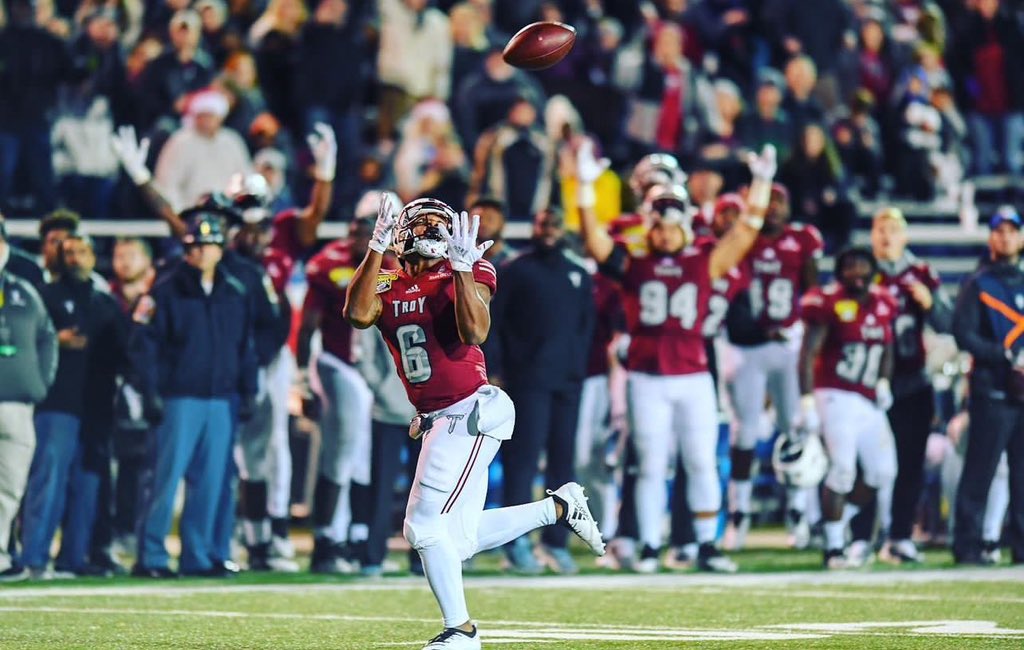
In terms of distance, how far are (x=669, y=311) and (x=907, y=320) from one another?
185cm

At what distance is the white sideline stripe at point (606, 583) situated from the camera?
10367 millimetres

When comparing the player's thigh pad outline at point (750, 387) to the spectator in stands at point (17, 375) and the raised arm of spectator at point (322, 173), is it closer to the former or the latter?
the raised arm of spectator at point (322, 173)

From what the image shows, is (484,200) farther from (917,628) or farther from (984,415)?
(917,628)

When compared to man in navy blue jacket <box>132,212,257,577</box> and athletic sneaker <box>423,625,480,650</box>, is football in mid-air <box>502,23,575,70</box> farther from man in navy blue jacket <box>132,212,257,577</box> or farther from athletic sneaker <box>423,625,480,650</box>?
athletic sneaker <box>423,625,480,650</box>

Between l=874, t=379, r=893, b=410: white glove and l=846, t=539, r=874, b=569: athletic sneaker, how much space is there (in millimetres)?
825

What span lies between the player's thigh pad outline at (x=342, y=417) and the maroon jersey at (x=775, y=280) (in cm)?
273

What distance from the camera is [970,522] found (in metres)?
12.2

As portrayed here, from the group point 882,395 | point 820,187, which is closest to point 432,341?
point 882,395

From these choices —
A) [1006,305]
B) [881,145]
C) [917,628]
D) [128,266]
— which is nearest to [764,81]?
[881,145]

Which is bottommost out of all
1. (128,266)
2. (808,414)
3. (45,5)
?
(808,414)

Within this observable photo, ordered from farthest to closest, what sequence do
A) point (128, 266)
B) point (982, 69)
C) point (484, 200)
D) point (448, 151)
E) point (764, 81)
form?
point (982, 69)
point (764, 81)
point (448, 151)
point (128, 266)
point (484, 200)

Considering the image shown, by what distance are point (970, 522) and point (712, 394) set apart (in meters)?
1.79

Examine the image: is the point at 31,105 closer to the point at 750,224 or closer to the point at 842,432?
the point at 750,224

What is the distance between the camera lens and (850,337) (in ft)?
40.0
